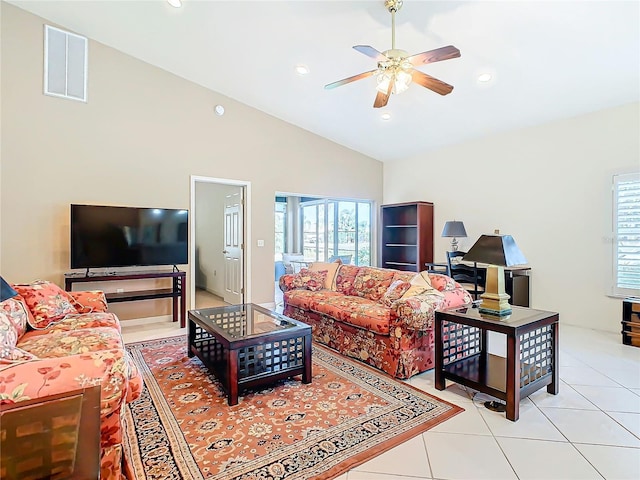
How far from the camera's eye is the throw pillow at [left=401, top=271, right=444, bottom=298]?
10.6 ft

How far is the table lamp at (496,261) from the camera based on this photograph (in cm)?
261

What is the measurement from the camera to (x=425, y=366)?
3172 millimetres

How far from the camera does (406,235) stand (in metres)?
6.91

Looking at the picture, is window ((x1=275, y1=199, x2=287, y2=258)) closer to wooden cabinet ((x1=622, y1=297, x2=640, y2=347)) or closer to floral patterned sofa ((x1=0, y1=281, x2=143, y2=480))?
floral patterned sofa ((x1=0, y1=281, x2=143, y2=480))

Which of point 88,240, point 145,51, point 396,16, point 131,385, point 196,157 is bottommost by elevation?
point 131,385

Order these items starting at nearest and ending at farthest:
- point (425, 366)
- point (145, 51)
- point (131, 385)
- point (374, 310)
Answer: point (131, 385)
point (425, 366)
point (374, 310)
point (145, 51)

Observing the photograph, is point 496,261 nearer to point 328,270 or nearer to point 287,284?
point 328,270

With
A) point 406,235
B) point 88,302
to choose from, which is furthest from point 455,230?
point 88,302

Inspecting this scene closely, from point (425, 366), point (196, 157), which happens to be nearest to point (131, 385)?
point (425, 366)

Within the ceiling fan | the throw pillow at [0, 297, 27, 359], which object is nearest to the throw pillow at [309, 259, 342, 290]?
the ceiling fan

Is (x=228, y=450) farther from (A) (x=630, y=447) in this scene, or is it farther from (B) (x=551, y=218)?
(B) (x=551, y=218)

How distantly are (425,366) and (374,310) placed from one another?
25.8 inches

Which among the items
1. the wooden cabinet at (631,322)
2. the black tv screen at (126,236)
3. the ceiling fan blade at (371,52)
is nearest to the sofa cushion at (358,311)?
the ceiling fan blade at (371,52)

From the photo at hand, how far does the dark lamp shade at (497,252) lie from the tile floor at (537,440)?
1.03 metres
